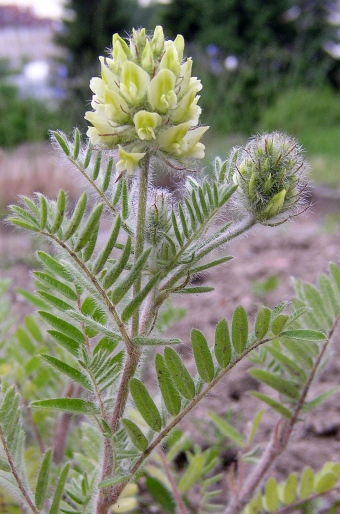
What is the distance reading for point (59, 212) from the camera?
82 cm

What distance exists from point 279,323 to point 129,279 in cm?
27

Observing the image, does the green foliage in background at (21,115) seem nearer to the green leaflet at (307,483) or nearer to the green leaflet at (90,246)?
the green leaflet at (307,483)

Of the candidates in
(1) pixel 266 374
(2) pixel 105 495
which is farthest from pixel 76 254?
(1) pixel 266 374

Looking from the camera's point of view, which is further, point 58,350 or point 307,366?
point 58,350

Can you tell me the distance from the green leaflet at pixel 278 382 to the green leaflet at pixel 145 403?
1.11ft

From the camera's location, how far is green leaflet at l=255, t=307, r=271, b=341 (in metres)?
0.90

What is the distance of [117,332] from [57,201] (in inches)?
9.1

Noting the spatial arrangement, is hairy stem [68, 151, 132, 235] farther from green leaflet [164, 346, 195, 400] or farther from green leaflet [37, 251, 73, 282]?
green leaflet [164, 346, 195, 400]

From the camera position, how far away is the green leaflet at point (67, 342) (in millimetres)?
970

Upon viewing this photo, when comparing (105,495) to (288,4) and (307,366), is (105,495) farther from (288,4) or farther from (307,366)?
(288,4)

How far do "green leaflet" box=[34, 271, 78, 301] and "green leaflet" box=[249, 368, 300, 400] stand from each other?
1.49 ft

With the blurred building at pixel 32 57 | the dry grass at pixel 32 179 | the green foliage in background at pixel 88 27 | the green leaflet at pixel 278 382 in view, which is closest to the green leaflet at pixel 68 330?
the green leaflet at pixel 278 382

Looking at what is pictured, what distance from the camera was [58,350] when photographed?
1.55 m

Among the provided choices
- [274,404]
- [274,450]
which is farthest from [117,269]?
[274,450]
